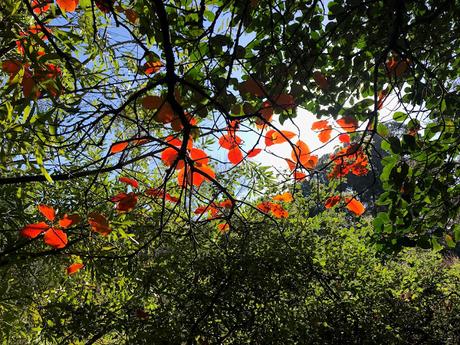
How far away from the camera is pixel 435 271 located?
12.7 feet

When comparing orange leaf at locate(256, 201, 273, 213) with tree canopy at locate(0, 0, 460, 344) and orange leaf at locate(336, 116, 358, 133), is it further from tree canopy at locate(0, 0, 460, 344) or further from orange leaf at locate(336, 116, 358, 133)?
orange leaf at locate(336, 116, 358, 133)

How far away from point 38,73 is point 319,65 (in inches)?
49.8

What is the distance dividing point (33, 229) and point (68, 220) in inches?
8.6

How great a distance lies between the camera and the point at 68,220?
8.16 feet

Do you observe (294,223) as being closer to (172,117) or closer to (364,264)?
(364,264)

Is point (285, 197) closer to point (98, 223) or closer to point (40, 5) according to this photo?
point (98, 223)

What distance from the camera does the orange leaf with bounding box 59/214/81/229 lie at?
8.15 feet

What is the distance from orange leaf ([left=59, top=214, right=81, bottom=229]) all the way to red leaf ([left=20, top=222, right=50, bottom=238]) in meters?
0.10

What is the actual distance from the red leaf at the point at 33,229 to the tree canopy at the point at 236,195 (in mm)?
11

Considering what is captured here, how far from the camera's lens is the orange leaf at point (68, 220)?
2.48 m

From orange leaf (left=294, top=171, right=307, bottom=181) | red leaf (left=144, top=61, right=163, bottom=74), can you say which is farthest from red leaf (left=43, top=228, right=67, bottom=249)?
orange leaf (left=294, top=171, right=307, bottom=181)

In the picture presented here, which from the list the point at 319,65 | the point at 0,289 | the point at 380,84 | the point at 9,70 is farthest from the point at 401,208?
the point at 0,289

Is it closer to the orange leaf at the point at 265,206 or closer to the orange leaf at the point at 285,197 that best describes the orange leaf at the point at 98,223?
the orange leaf at the point at 265,206

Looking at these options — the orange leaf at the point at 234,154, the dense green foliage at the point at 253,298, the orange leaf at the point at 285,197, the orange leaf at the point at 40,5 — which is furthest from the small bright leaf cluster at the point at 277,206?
the orange leaf at the point at 40,5
